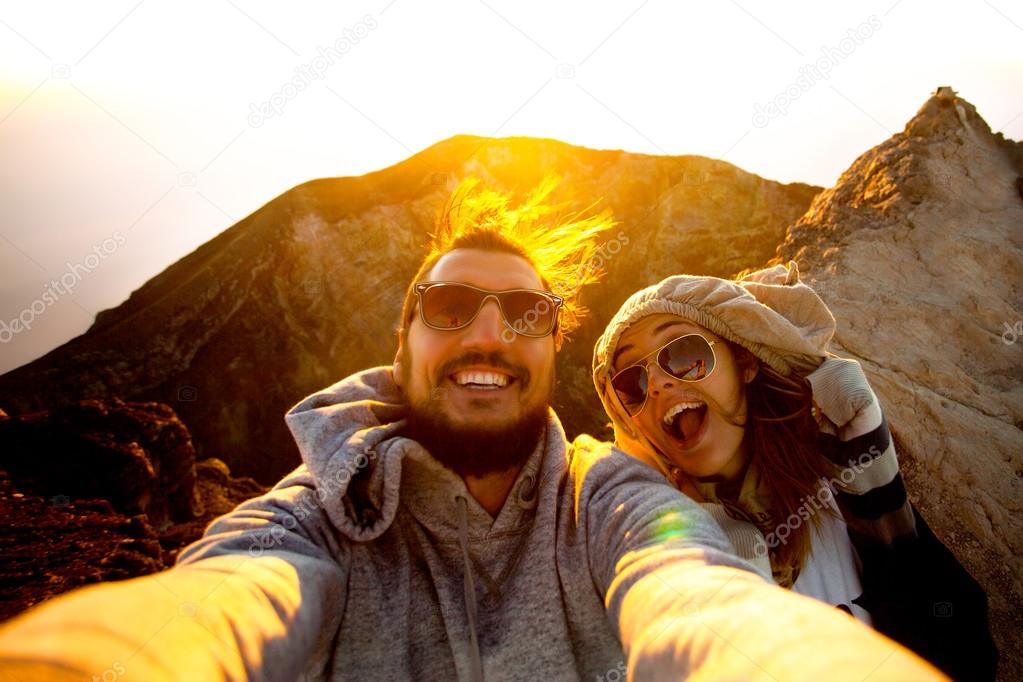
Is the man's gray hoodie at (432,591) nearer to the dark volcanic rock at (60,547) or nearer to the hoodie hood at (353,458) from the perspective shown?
the hoodie hood at (353,458)

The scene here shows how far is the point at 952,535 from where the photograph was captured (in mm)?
2529

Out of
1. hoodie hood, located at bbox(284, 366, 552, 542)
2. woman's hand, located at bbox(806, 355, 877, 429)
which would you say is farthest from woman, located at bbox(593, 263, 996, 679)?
hoodie hood, located at bbox(284, 366, 552, 542)

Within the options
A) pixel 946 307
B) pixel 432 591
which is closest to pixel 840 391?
pixel 432 591

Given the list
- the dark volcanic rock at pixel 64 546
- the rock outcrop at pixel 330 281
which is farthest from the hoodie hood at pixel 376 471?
the rock outcrop at pixel 330 281

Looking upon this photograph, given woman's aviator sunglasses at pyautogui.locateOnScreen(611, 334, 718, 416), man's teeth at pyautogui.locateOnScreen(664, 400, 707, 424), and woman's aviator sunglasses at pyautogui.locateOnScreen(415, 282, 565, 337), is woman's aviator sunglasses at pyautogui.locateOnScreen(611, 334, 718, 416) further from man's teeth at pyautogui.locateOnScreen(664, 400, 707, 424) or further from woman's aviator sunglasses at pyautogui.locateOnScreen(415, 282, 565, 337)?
woman's aviator sunglasses at pyautogui.locateOnScreen(415, 282, 565, 337)

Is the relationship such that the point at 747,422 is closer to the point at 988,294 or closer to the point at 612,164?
the point at 988,294

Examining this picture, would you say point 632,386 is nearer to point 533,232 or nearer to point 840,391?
point 840,391

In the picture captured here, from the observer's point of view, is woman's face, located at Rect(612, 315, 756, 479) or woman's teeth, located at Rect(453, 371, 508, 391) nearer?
woman's teeth, located at Rect(453, 371, 508, 391)

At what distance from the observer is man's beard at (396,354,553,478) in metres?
1.85

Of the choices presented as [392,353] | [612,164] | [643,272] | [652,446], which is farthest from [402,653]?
[612,164]

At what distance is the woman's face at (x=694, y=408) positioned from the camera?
209 centimetres

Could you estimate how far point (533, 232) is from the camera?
106 inches

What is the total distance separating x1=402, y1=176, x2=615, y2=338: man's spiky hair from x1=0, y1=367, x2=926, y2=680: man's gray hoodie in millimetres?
693

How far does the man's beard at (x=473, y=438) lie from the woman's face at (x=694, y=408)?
1.76 ft
